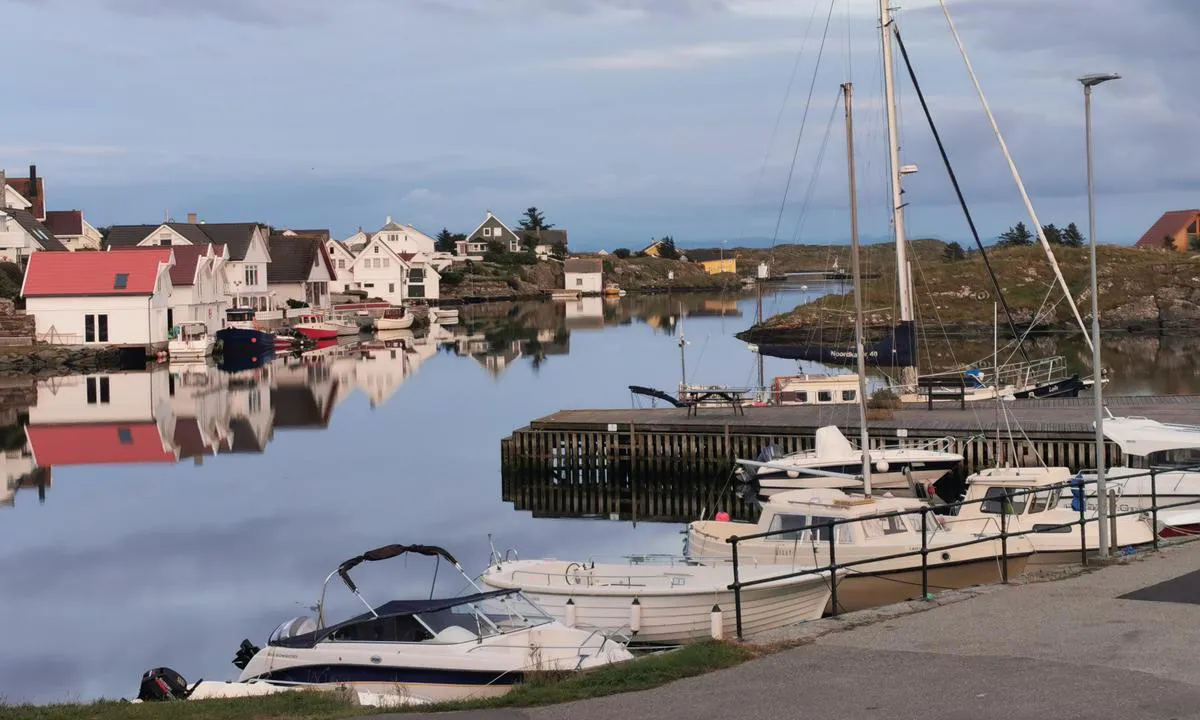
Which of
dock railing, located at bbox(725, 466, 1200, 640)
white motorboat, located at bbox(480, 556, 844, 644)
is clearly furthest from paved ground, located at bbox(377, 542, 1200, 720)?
white motorboat, located at bbox(480, 556, 844, 644)

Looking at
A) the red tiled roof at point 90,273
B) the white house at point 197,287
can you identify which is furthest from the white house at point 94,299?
the white house at point 197,287

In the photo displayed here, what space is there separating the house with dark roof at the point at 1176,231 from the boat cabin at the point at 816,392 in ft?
344

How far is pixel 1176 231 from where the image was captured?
147125 millimetres

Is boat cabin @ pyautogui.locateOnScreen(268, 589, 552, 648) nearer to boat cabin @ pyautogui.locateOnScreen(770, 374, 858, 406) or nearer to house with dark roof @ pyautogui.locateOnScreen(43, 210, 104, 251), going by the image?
boat cabin @ pyautogui.locateOnScreen(770, 374, 858, 406)

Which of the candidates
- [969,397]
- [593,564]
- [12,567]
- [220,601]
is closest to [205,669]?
[220,601]

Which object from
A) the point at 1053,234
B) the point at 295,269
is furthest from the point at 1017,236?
the point at 295,269

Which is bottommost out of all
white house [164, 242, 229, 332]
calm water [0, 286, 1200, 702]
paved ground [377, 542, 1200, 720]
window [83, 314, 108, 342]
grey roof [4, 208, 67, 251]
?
calm water [0, 286, 1200, 702]

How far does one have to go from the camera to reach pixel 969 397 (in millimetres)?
44406

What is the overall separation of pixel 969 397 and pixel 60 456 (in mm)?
31688

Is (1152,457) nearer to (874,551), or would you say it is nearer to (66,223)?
(874,551)

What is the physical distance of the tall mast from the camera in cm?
4466

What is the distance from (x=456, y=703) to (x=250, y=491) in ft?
93.2

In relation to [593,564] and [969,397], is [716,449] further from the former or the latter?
[593,564]

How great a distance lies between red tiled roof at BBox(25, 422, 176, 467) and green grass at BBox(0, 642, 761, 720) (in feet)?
112
